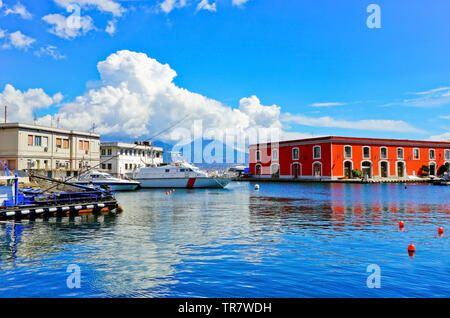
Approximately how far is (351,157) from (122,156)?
160 ft

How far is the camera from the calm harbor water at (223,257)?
33.8 feet

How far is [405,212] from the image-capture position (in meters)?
27.8

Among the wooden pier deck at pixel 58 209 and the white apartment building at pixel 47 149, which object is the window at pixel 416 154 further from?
the wooden pier deck at pixel 58 209

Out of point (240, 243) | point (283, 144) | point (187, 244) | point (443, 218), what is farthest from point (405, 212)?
point (283, 144)

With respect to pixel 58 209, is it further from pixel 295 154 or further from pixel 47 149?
pixel 295 154

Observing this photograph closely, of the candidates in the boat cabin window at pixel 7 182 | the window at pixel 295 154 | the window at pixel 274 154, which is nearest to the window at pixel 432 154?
the window at pixel 295 154

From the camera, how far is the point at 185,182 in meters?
59.0

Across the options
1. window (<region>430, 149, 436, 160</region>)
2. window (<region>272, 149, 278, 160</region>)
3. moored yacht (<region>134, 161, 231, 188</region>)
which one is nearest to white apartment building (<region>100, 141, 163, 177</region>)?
moored yacht (<region>134, 161, 231, 188</region>)

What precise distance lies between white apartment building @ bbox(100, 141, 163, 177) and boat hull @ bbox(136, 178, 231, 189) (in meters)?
15.2

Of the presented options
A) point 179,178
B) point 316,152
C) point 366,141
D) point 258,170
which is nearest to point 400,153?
point 366,141

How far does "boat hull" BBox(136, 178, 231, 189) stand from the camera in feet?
193

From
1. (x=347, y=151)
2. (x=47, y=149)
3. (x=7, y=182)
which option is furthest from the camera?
(x=347, y=151)

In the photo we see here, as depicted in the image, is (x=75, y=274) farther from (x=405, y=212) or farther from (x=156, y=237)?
(x=405, y=212)

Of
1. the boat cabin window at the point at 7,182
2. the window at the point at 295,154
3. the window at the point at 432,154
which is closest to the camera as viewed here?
the boat cabin window at the point at 7,182
